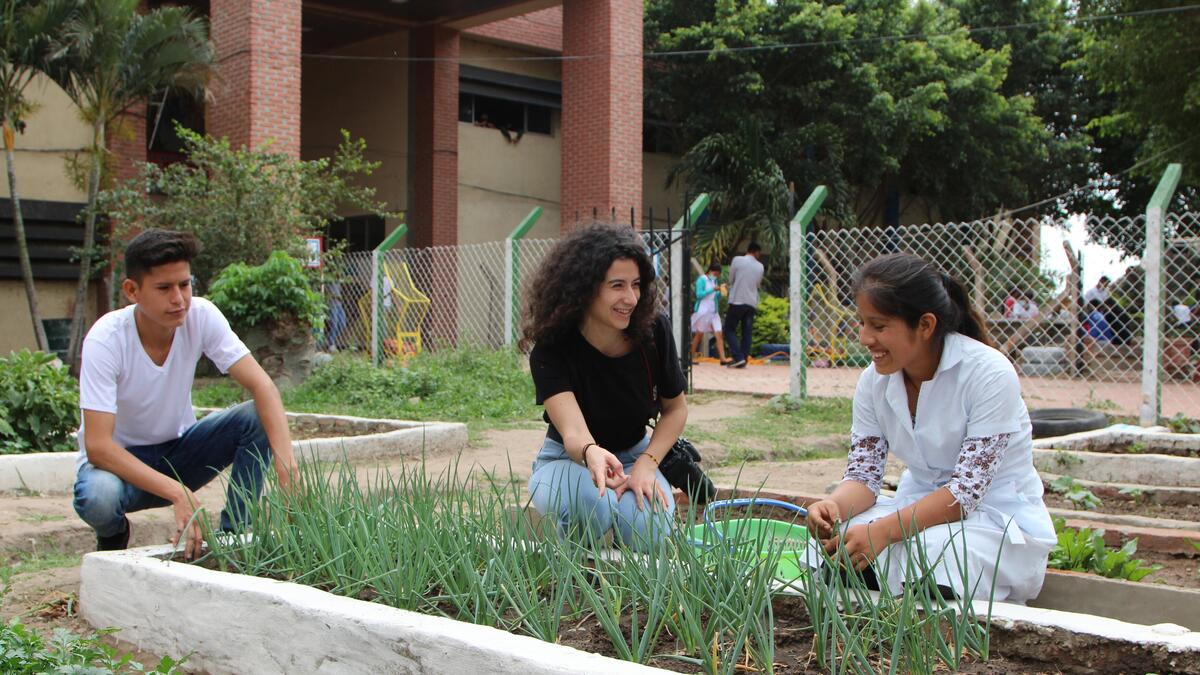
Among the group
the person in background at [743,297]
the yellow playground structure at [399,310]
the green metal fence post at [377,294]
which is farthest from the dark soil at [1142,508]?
the green metal fence post at [377,294]

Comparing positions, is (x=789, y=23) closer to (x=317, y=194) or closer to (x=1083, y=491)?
(x=317, y=194)

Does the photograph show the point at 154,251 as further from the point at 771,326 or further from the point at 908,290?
the point at 771,326

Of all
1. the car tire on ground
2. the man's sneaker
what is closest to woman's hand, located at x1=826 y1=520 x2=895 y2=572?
the man's sneaker

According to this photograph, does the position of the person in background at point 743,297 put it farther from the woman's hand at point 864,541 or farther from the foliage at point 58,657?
the foliage at point 58,657

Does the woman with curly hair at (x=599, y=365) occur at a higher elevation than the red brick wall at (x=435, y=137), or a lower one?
lower

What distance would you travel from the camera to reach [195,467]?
13.9ft

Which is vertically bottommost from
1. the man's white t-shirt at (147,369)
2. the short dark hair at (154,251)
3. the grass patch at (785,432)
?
the grass patch at (785,432)

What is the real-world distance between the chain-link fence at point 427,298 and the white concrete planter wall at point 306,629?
383 inches

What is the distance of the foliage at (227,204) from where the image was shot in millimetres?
13672

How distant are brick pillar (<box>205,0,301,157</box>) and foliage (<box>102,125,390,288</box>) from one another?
681 millimetres

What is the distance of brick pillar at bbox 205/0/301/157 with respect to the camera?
1513 centimetres

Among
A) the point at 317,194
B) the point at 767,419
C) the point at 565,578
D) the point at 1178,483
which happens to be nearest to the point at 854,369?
the point at 767,419

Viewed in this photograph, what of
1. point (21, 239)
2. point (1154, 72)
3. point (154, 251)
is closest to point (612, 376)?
point (154, 251)

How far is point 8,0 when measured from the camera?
510 inches
